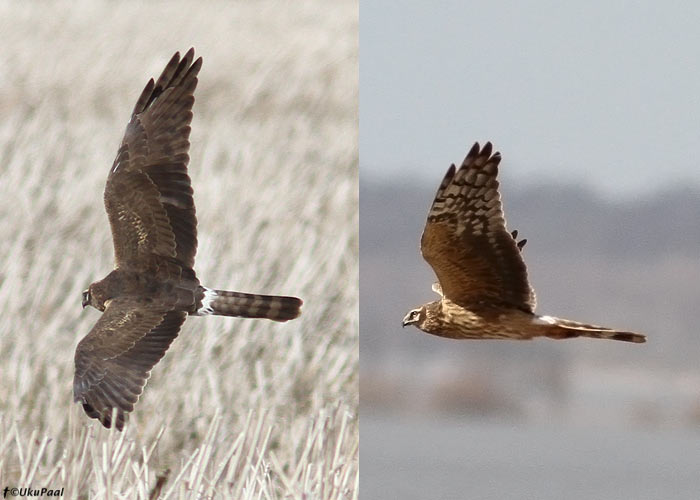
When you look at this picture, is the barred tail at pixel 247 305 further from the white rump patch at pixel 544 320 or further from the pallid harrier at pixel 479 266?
the white rump patch at pixel 544 320

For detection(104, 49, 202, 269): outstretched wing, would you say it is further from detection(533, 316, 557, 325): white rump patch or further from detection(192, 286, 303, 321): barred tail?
detection(533, 316, 557, 325): white rump patch

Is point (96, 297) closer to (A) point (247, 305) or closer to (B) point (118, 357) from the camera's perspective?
(B) point (118, 357)

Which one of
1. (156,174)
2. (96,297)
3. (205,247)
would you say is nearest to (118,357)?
(96,297)

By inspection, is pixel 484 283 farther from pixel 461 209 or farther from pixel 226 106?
pixel 226 106

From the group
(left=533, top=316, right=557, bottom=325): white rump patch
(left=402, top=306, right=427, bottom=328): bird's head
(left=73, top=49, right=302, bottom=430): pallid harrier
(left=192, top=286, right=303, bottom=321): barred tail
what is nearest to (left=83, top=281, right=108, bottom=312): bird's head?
(left=73, top=49, right=302, bottom=430): pallid harrier

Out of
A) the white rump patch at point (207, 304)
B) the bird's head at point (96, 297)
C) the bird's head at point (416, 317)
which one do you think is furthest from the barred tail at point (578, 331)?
the bird's head at point (96, 297)
